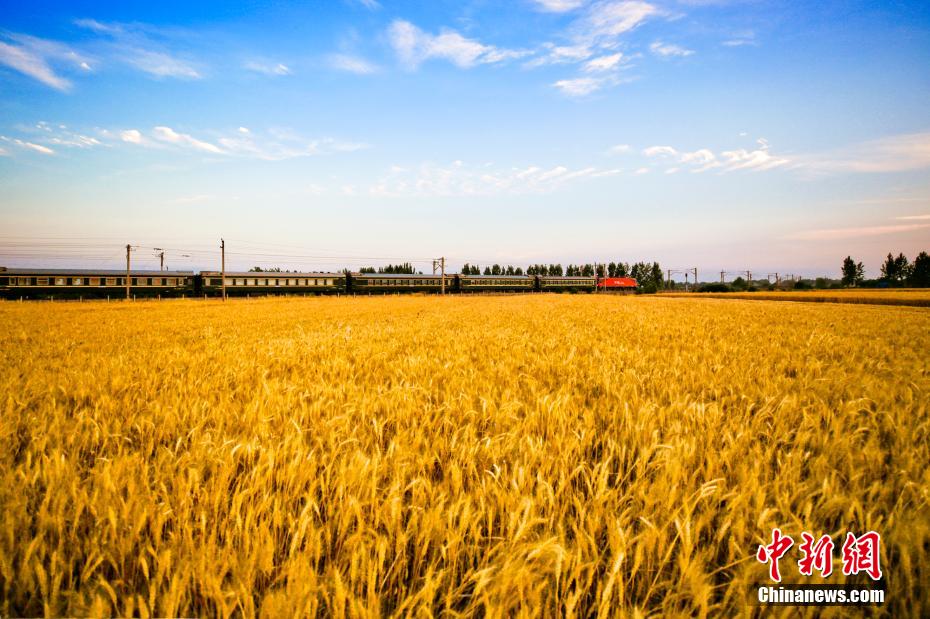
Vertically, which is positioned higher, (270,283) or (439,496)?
(270,283)

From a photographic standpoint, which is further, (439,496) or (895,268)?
(895,268)

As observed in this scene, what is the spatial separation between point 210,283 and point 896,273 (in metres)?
205

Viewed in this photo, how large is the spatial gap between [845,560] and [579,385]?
2.23 meters

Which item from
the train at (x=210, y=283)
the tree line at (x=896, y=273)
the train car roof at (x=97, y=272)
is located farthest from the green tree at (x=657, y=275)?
the train car roof at (x=97, y=272)

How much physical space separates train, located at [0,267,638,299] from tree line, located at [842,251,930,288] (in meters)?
129

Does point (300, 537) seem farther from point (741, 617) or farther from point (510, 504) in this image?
point (741, 617)

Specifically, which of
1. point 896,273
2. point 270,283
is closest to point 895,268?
point 896,273

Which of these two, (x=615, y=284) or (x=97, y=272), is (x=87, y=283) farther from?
(x=615, y=284)

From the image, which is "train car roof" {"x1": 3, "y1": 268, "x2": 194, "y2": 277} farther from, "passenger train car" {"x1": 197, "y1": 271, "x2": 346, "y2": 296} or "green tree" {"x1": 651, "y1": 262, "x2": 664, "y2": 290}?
"green tree" {"x1": 651, "y1": 262, "x2": 664, "y2": 290}

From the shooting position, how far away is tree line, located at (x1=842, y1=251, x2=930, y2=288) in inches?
4186

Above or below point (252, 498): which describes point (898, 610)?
below

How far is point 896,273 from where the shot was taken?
132 metres

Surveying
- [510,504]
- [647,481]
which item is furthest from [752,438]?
[510,504]

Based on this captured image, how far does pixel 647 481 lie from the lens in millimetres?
1537
